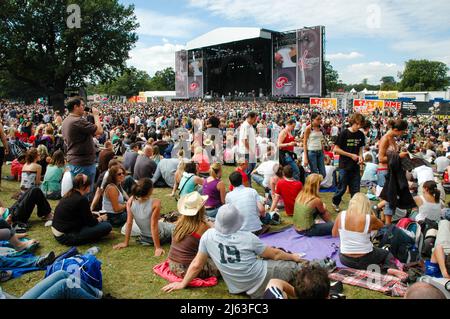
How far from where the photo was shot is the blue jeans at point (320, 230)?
5.15 metres

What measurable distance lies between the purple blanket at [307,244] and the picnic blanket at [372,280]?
0.35 meters

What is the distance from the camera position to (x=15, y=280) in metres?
4.06

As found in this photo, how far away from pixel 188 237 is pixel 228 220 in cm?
85

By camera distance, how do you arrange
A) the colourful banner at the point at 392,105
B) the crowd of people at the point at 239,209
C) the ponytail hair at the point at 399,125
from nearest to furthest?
the crowd of people at the point at 239,209
the ponytail hair at the point at 399,125
the colourful banner at the point at 392,105

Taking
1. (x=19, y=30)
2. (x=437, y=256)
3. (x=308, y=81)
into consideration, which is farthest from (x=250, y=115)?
(x=308, y=81)

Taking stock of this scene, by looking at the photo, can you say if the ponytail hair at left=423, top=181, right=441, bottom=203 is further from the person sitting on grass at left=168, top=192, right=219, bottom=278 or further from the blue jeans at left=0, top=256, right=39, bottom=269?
the blue jeans at left=0, top=256, right=39, bottom=269

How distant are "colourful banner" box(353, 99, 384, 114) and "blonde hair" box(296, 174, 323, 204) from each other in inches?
1076

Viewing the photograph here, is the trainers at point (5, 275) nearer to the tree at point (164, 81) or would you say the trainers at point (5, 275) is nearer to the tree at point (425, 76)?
the tree at point (425, 76)

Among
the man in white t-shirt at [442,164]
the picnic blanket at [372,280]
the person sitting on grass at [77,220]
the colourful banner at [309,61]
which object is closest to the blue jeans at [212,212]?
the person sitting on grass at [77,220]

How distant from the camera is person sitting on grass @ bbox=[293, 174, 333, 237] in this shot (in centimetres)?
505

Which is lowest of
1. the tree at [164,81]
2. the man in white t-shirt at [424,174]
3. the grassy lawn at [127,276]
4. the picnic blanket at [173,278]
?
the grassy lawn at [127,276]

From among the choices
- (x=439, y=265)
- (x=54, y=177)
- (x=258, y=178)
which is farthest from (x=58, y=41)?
(x=439, y=265)

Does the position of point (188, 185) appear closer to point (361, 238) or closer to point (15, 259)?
point (15, 259)

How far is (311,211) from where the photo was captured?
202 inches
